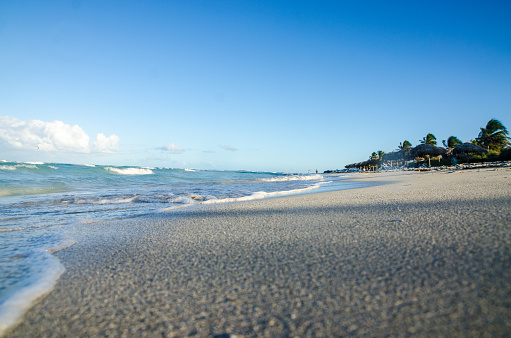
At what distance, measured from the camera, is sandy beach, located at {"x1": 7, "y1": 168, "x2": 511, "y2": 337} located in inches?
40.4

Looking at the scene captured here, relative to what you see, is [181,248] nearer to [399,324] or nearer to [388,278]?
[388,278]

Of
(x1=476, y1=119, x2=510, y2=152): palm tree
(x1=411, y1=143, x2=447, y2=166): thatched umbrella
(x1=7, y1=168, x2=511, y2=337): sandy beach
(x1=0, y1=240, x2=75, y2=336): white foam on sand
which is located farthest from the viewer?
(x1=476, y1=119, x2=510, y2=152): palm tree

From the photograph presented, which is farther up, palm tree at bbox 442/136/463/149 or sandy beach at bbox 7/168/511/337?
palm tree at bbox 442/136/463/149

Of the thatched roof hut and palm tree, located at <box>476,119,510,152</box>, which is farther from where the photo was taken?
palm tree, located at <box>476,119,510,152</box>

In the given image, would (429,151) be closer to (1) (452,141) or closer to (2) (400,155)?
(2) (400,155)

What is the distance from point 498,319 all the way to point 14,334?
6.36 feet

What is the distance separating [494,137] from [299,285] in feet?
174

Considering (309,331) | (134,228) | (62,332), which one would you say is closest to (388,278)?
(309,331)

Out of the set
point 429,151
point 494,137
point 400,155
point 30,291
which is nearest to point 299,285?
point 30,291

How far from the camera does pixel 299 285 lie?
53.7 inches

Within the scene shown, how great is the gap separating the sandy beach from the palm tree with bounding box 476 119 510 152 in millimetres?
50021

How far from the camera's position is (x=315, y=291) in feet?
4.21

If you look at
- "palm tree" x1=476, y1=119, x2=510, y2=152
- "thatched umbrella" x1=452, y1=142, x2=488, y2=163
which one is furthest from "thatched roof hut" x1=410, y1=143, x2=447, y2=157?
"palm tree" x1=476, y1=119, x2=510, y2=152

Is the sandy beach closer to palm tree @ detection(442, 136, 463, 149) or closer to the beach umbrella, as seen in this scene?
the beach umbrella
